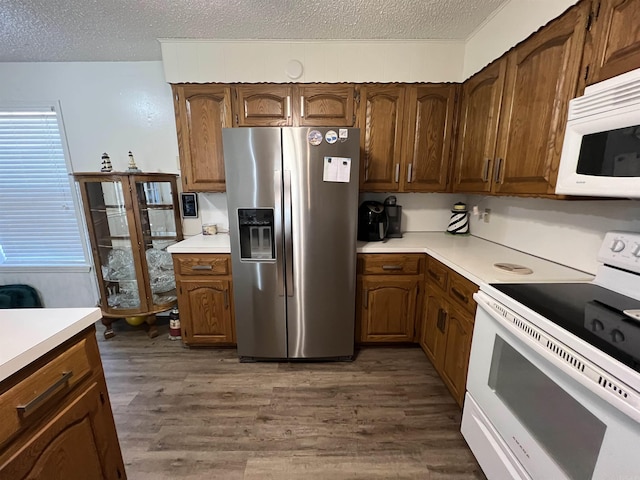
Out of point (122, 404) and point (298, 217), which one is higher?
point (298, 217)

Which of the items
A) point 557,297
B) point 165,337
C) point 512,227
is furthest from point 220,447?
point 512,227

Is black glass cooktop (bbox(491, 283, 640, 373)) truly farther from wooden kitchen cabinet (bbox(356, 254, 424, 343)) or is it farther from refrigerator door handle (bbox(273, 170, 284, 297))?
refrigerator door handle (bbox(273, 170, 284, 297))

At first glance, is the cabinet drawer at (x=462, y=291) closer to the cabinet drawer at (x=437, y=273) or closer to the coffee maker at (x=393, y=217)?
the cabinet drawer at (x=437, y=273)

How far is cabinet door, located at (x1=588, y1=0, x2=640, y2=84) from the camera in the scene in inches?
37.1

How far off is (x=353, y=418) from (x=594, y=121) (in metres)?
1.86

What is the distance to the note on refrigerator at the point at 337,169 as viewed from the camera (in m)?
1.80

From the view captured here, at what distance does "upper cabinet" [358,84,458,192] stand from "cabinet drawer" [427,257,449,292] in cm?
69

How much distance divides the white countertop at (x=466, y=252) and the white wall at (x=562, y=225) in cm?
7

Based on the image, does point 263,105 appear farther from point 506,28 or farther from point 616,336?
point 616,336

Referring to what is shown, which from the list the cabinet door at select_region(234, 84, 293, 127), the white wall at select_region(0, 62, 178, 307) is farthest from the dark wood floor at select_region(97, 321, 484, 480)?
the cabinet door at select_region(234, 84, 293, 127)

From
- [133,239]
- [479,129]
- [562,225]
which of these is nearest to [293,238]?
[133,239]

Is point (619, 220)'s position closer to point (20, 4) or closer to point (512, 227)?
point (512, 227)

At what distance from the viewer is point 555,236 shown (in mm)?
1623

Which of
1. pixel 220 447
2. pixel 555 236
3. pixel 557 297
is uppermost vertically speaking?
pixel 555 236
